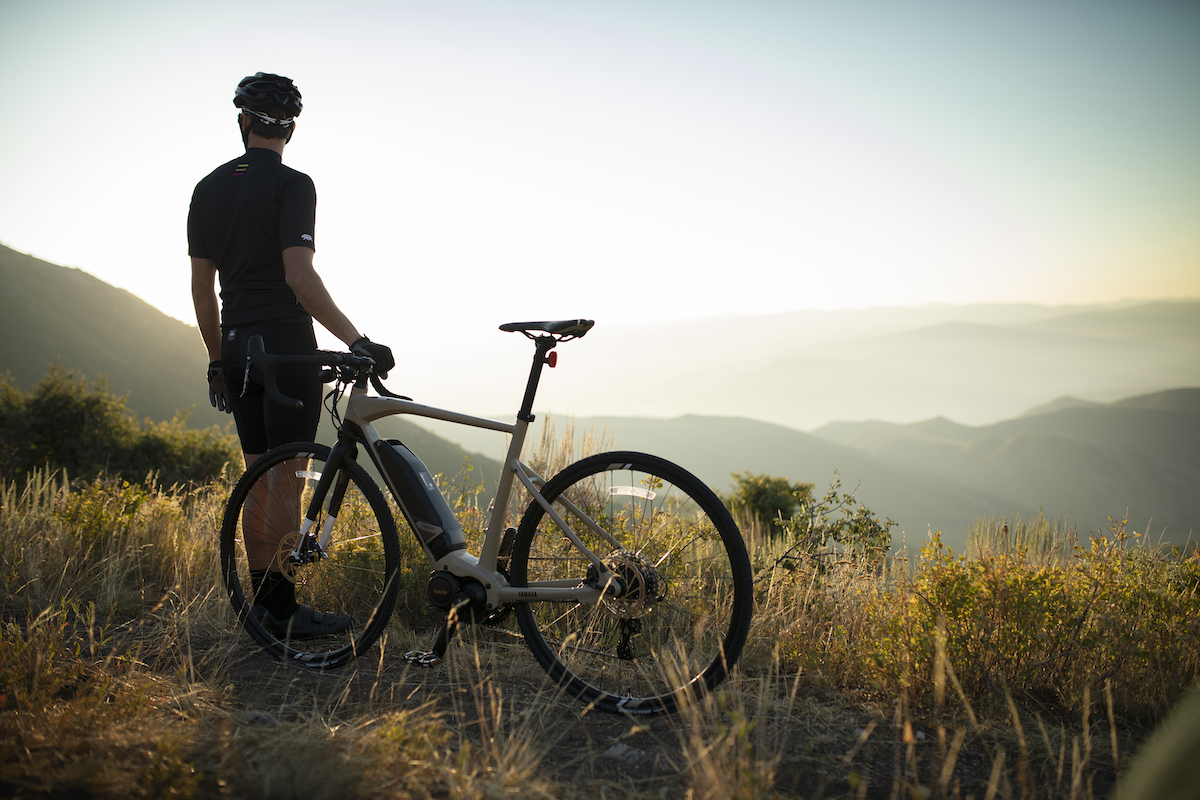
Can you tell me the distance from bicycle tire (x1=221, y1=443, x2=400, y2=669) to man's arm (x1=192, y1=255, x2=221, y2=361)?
0.69 metres

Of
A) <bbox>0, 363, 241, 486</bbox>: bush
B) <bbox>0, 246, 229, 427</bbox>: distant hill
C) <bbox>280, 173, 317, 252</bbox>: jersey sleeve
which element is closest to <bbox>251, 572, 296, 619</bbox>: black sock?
<bbox>280, 173, 317, 252</bbox>: jersey sleeve

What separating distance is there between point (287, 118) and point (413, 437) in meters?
53.1

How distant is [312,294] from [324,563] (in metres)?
1.49

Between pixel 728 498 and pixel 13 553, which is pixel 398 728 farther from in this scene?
pixel 728 498

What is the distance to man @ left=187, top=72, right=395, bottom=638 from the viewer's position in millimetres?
2801

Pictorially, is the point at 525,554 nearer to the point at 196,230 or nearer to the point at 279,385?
the point at 279,385

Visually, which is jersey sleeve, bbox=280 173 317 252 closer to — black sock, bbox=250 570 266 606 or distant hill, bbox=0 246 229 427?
black sock, bbox=250 570 266 606

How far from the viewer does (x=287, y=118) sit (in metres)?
2.98

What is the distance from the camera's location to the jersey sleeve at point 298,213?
2.78 metres

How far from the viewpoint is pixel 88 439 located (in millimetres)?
17906

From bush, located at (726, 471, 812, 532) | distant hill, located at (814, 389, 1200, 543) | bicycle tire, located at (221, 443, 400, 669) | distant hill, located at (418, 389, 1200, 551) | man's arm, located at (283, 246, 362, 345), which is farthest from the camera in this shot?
distant hill, located at (814, 389, 1200, 543)

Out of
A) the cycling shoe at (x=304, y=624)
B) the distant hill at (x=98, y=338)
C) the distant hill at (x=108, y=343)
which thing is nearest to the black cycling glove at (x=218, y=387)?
the cycling shoe at (x=304, y=624)

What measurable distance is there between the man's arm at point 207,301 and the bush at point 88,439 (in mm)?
16261

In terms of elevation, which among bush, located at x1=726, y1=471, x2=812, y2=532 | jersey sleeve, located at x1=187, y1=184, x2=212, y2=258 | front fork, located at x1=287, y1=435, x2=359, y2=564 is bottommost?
bush, located at x1=726, y1=471, x2=812, y2=532
